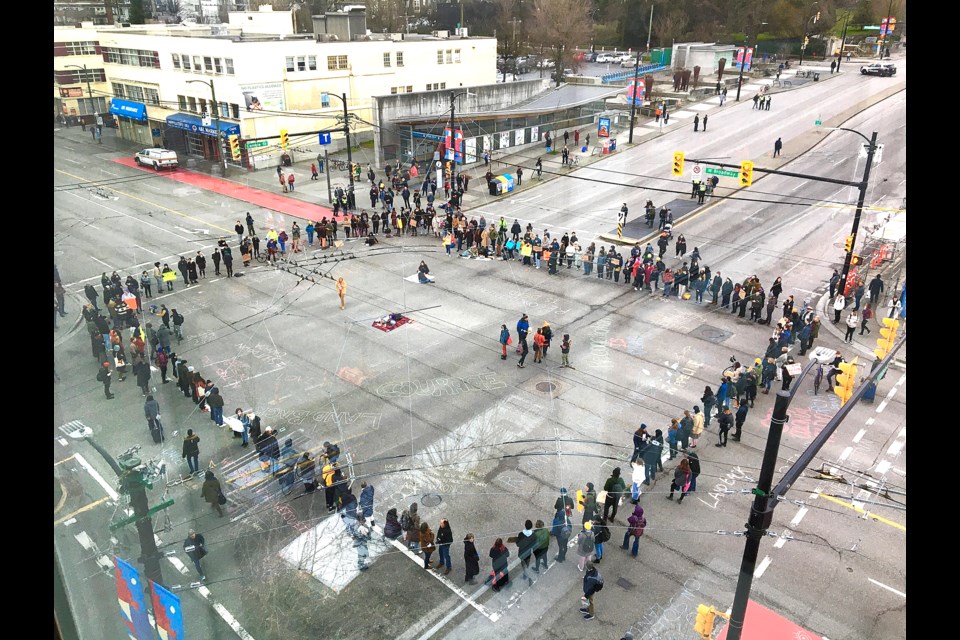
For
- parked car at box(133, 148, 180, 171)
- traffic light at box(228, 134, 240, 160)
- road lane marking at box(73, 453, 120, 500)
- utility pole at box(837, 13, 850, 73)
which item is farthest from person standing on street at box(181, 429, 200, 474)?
traffic light at box(228, 134, 240, 160)

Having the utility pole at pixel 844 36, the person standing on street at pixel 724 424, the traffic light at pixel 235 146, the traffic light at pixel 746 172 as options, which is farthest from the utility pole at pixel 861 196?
the traffic light at pixel 235 146

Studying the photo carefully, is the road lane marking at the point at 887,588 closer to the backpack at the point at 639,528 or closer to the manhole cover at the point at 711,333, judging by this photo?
the backpack at the point at 639,528

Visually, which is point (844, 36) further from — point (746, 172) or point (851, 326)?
point (851, 326)

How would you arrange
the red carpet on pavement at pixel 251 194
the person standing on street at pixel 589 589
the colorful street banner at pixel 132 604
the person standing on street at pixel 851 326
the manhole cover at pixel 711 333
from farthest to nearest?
the red carpet on pavement at pixel 251 194 < the manhole cover at pixel 711 333 < the person standing on street at pixel 851 326 < the person standing on street at pixel 589 589 < the colorful street banner at pixel 132 604

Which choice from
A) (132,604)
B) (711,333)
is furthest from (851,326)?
(132,604)

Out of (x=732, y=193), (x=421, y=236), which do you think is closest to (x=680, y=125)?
(x=732, y=193)

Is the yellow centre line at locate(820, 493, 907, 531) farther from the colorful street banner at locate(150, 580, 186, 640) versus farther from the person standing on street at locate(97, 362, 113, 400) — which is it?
the person standing on street at locate(97, 362, 113, 400)

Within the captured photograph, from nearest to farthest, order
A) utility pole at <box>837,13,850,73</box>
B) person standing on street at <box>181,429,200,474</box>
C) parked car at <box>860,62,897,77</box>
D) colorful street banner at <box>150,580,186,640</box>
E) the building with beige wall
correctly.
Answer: colorful street banner at <box>150,580,186,640</box> → person standing on street at <box>181,429,200,474</box> → parked car at <box>860,62,897,77</box> → utility pole at <box>837,13,850,73</box> → the building with beige wall
